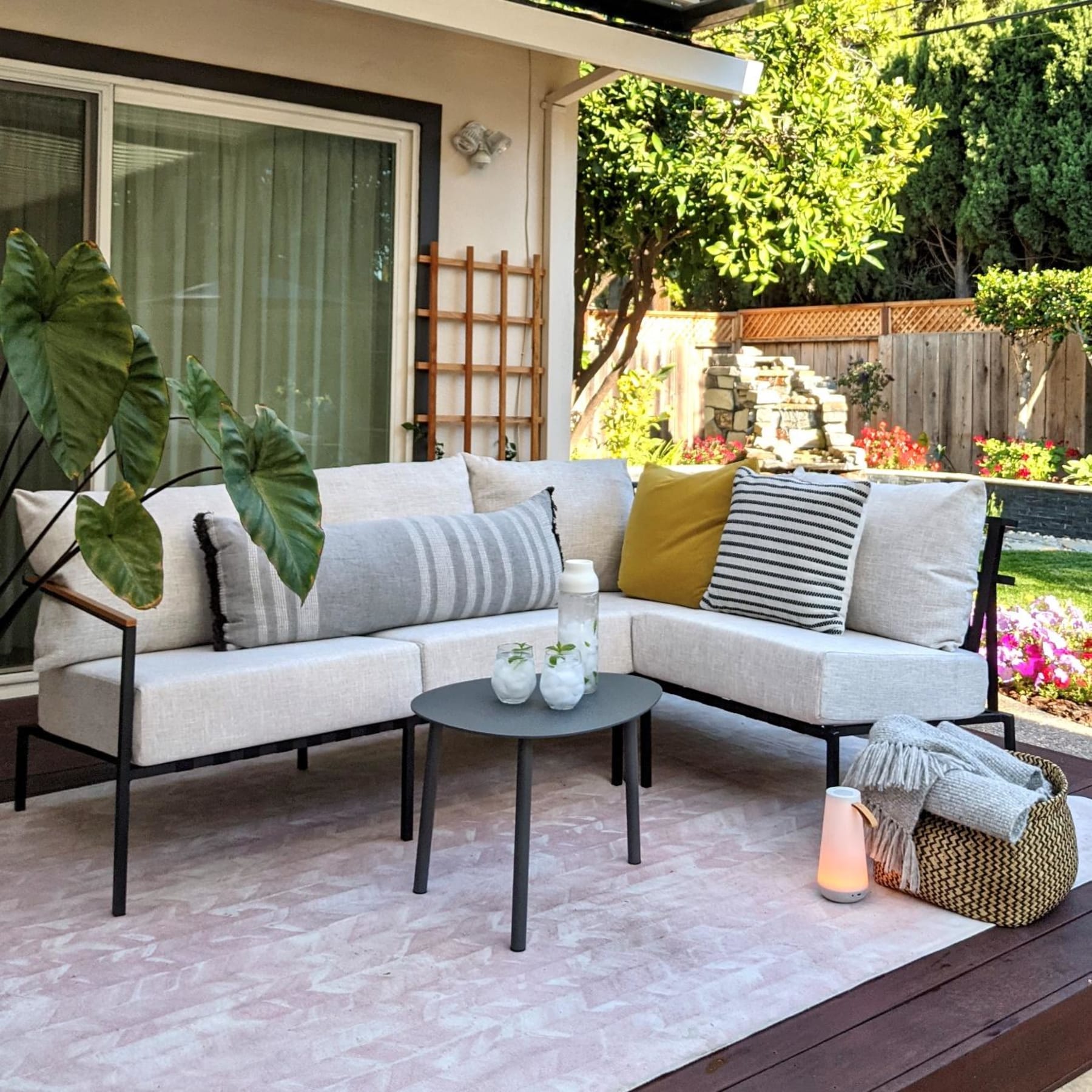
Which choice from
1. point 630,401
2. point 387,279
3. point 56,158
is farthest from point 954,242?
point 56,158

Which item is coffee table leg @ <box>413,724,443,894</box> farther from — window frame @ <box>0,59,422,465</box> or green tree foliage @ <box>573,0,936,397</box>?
green tree foliage @ <box>573,0,936,397</box>

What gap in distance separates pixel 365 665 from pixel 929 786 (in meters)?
1.33

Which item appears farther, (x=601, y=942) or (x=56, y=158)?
(x=56, y=158)

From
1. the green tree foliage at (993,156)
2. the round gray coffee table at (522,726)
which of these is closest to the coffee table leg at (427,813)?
the round gray coffee table at (522,726)

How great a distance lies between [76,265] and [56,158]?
2395 millimetres

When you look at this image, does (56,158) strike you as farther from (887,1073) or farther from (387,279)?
(887,1073)

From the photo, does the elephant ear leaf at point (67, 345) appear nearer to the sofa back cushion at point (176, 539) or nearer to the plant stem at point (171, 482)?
the plant stem at point (171, 482)

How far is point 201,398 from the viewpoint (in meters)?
2.80

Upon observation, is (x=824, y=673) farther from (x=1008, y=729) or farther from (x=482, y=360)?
(x=482, y=360)

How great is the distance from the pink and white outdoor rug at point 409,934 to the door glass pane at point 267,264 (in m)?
1.84

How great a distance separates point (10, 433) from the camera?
4.32 meters

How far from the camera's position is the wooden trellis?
5348 millimetres

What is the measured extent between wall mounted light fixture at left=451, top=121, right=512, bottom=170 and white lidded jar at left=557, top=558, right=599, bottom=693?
2.99 meters

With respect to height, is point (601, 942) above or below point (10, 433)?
below
